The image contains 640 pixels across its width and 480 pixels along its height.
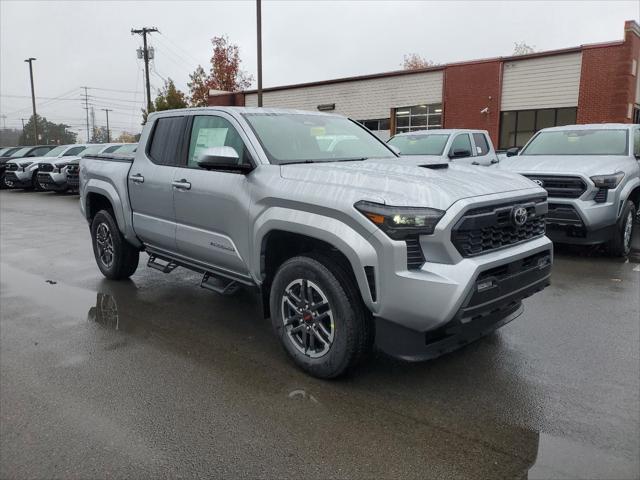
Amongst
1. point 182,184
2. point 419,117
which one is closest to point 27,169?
point 419,117

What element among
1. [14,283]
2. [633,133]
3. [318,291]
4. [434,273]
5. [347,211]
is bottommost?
[14,283]

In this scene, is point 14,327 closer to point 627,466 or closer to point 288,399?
point 288,399

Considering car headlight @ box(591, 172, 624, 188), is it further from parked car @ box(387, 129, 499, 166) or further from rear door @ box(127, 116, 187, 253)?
rear door @ box(127, 116, 187, 253)

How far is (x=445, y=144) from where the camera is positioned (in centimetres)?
1097

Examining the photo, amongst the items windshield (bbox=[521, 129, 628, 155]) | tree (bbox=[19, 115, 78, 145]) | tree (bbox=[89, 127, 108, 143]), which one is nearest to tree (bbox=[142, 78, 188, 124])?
windshield (bbox=[521, 129, 628, 155])

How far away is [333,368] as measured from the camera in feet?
11.5

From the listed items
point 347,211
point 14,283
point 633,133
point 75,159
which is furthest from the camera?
point 75,159

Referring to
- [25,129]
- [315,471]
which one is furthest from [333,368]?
[25,129]

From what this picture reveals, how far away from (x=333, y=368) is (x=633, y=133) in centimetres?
747

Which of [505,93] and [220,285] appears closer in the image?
[220,285]

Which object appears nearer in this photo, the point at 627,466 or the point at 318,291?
the point at 627,466

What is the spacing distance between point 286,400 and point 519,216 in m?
1.95

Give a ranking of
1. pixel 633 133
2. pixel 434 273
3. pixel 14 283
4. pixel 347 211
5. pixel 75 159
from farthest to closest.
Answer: pixel 75 159 → pixel 633 133 → pixel 14 283 → pixel 347 211 → pixel 434 273

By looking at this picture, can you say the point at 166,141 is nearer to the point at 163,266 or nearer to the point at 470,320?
the point at 163,266
